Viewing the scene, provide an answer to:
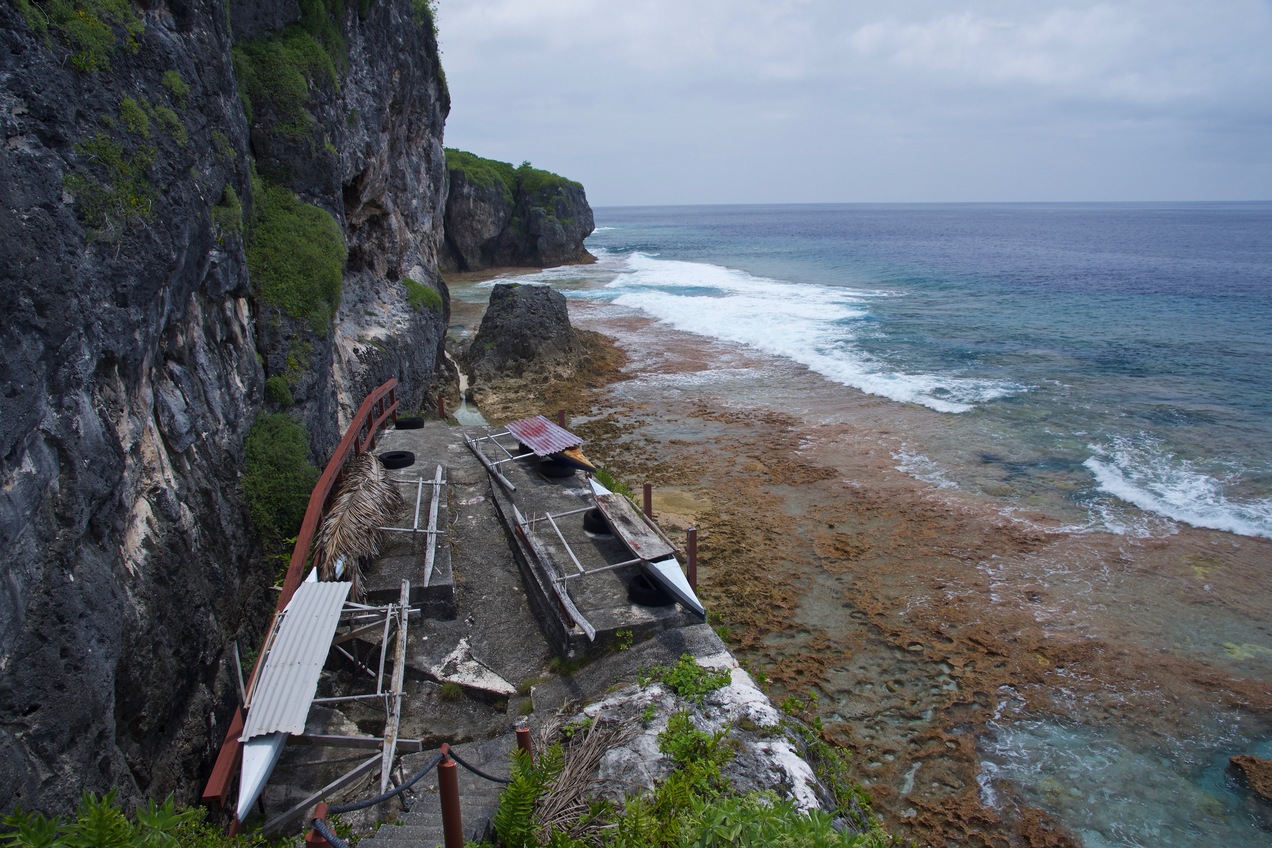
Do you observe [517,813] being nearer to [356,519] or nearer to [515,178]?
[356,519]

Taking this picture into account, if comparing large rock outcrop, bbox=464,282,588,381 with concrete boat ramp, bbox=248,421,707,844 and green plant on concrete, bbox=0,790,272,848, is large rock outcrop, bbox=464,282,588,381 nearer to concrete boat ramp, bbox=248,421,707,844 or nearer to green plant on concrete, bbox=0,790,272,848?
concrete boat ramp, bbox=248,421,707,844

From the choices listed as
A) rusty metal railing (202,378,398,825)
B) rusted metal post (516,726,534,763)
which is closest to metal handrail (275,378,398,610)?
rusty metal railing (202,378,398,825)

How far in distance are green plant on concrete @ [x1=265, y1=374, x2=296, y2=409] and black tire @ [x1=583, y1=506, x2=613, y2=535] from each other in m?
5.24

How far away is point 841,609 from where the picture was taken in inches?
494

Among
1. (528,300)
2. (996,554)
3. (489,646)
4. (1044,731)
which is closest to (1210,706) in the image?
(1044,731)

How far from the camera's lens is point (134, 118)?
7.68 meters

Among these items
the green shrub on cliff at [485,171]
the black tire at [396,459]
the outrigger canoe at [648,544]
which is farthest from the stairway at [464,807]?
the green shrub on cliff at [485,171]

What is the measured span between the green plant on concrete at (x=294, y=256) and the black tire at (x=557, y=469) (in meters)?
4.75

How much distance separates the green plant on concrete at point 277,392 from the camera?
11.6 meters

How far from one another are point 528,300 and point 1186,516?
2254 centimetres

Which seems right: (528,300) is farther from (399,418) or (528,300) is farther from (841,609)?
(841,609)

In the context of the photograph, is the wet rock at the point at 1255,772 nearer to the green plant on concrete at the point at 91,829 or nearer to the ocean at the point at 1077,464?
the ocean at the point at 1077,464

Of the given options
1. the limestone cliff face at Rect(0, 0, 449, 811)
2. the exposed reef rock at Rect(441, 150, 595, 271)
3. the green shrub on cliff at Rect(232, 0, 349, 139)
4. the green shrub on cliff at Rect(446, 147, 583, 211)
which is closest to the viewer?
the limestone cliff face at Rect(0, 0, 449, 811)

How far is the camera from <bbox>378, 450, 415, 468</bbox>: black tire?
13.4 metres
